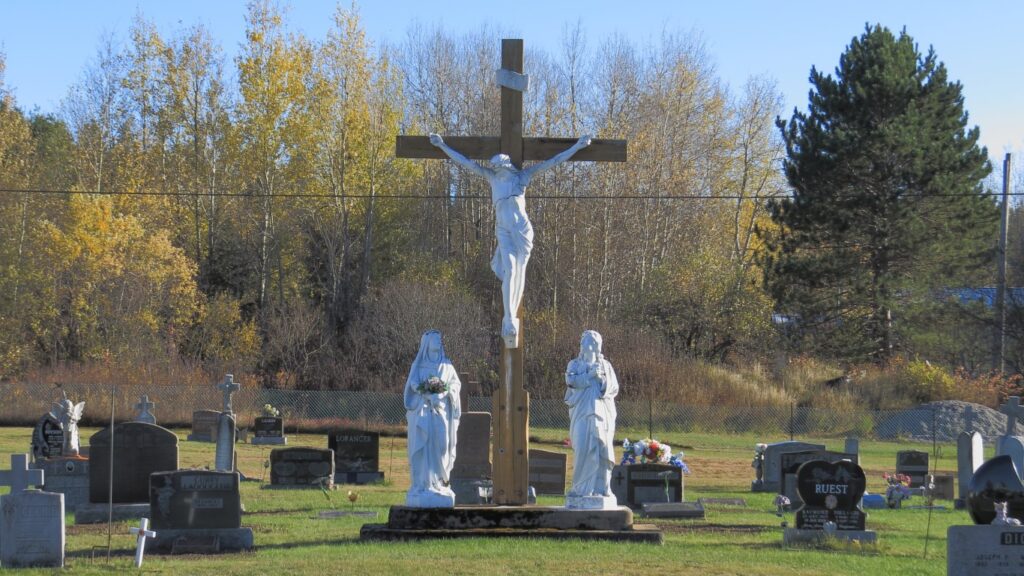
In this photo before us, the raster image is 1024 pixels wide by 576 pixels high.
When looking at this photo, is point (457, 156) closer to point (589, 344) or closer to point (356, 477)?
point (589, 344)

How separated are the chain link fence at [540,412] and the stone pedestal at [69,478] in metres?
18.3

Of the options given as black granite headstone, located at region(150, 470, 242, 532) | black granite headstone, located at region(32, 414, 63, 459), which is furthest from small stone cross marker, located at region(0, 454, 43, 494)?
black granite headstone, located at region(32, 414, 63, 459)

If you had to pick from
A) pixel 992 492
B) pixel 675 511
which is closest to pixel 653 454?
pixel 675 511

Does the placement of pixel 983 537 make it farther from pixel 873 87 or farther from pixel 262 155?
pixel 262 155

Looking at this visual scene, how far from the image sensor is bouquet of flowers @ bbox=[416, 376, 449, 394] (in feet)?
46.1

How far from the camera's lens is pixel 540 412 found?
39312mm

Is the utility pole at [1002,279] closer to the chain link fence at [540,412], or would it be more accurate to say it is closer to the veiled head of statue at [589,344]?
the chain link fence at [540,412]

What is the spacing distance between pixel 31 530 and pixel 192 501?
2085 mm

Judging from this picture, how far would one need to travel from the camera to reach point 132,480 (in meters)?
18.0

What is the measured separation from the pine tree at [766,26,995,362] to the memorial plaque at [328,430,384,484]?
Result: 2261 cm

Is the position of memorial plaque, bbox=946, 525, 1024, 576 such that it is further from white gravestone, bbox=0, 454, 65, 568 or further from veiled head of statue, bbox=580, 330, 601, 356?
white gravestone, bbox=0, 454, 65, 568

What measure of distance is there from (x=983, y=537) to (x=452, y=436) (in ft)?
18.5

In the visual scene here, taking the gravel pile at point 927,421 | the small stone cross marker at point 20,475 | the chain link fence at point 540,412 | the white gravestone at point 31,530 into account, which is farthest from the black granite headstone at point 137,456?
the gravel pile at point 927,421

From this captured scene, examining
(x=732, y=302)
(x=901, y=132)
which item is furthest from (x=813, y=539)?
(x=732, y=302)
